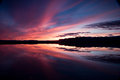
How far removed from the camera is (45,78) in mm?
3496

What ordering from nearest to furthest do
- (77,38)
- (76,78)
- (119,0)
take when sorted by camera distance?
(119,0)
(76,78)
(77,38)

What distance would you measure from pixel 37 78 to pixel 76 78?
4.78 ft

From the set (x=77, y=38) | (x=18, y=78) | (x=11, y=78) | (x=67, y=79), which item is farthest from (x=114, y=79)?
(x=77, y=38)

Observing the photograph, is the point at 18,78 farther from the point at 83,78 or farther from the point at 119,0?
the point at 119,0

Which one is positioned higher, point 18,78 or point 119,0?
point 119,0

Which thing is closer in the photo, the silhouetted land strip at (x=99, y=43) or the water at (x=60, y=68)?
the water at (x=60, y=68)

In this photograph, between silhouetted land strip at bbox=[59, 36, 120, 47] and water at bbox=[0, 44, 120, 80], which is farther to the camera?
silhouetted land strip at bbox=[59, 36, 120, 47]

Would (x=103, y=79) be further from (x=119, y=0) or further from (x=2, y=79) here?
(x=2, y=79)

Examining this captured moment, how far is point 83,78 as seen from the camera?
11.6 feet

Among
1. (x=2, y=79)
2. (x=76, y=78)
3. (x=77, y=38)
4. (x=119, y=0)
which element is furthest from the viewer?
(x=77, y=38)

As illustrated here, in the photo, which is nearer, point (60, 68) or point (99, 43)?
point (60, 68)

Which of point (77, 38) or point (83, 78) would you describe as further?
point (77, 38)

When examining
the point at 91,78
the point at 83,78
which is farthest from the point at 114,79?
the point at 83,78

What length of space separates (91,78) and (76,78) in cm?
56
